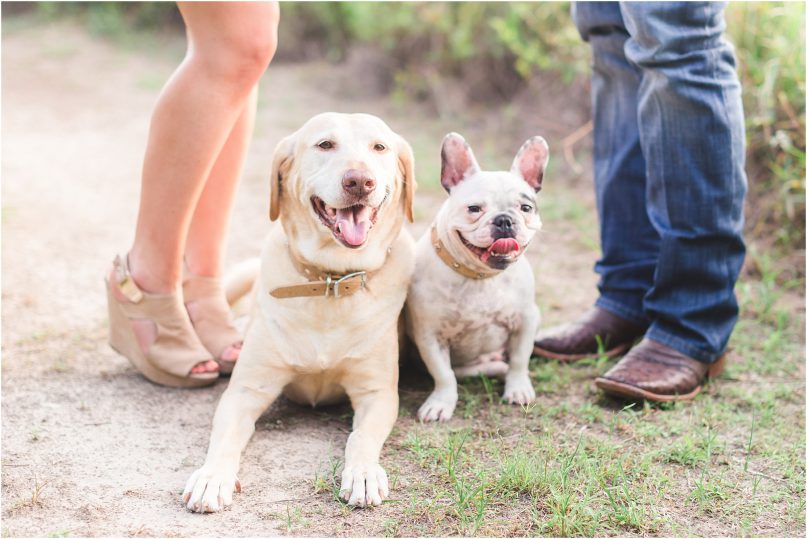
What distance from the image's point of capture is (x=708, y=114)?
8.49 feet

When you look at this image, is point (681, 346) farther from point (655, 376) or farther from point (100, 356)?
point (100, 356)

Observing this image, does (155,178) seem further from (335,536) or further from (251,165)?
(251,165)

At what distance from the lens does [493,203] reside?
2445 millimetres

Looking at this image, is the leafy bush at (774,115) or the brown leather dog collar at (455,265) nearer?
the brown leather dog collar at (455,265)

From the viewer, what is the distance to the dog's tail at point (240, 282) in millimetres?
3223

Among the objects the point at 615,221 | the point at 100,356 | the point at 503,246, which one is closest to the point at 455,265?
the point at 503,246

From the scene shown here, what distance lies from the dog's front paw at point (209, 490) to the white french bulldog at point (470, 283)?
0.66m

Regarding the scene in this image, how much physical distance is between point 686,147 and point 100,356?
6.83 ft

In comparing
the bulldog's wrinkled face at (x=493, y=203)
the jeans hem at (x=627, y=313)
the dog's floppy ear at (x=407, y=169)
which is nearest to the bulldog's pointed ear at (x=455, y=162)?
the bulldog's wrinkled face at (x=493, y=203)

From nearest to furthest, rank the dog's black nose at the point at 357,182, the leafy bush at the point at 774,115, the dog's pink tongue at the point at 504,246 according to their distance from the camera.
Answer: the dog's black nose at the point at 357,182
the dog's pink tongue at the point at 504,246
the leafy bush at the point at 774,115

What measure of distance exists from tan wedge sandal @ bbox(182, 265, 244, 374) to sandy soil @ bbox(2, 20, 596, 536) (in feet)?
0.63

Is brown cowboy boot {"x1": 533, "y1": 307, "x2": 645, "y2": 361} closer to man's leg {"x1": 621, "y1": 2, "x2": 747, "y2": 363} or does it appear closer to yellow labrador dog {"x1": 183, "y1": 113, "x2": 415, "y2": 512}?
man's leg {"x1": 621, "y1": 2, "x2": 747, "y2": 363}

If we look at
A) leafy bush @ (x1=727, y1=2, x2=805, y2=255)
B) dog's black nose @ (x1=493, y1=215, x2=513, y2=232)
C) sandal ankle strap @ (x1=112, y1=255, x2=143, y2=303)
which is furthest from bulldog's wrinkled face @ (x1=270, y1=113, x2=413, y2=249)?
leafy bush @ (x1=727, y1=2, x2=805, y2=255)

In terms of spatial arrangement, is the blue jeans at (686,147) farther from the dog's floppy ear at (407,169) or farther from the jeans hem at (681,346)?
the dog's floppy ear at (407,169)
